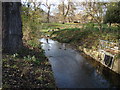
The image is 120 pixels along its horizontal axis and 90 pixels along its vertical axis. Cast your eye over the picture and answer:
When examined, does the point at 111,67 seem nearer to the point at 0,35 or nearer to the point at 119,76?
the point at 119,76

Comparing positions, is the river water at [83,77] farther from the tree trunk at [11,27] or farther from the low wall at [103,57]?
the tree trunk at [11,27]

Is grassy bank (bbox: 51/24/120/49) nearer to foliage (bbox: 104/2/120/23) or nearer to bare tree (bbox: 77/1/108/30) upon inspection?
foliage (bbox: 104/2/120/23)

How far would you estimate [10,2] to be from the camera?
7180 millimetres

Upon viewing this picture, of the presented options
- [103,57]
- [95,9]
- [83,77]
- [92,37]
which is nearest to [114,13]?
[92,37]

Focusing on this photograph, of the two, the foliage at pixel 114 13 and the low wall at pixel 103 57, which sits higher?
the foliage at pixel 114 13

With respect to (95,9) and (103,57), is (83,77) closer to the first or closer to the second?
(103,57)

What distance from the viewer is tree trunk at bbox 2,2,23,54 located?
730 centimetres

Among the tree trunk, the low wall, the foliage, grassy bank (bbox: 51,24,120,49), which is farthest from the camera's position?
grassy bank (bbox: 51,24,120,49)

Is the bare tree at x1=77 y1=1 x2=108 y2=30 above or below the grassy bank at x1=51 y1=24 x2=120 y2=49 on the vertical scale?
above

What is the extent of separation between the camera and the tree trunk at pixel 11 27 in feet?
24.0

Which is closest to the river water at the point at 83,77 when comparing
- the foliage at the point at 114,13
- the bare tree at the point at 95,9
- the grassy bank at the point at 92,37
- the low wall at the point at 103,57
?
the low wall at the point at 103,57

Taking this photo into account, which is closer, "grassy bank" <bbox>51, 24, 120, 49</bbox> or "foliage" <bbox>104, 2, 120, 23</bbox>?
"foliage" <bbox>104, 2, 120, 23</bbox>

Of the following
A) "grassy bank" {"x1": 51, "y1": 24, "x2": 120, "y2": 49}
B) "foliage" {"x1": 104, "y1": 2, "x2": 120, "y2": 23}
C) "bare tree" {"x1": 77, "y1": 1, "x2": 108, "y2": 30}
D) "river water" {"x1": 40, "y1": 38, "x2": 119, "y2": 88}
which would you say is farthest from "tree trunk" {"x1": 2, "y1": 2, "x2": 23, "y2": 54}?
"bare tree" {"x1": 77, "y1": 1, "x2": 108, "y2": 30}

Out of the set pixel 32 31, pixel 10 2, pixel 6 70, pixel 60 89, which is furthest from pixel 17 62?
pixel 32 31
